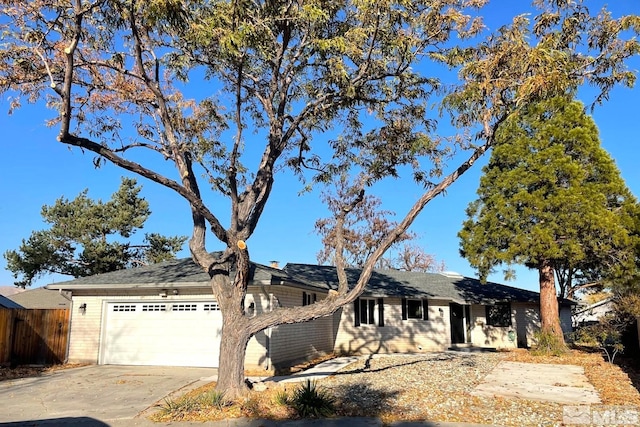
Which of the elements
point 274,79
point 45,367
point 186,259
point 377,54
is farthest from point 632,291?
point 45,367

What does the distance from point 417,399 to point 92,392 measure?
22.6 ft

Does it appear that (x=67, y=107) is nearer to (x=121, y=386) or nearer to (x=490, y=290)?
(x=121, y=386)

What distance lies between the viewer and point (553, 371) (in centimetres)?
1434

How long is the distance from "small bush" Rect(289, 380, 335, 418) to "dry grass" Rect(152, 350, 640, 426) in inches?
5.9

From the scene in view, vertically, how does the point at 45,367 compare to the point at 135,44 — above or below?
below

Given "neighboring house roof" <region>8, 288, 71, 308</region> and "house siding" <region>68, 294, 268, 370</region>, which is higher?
"neighboring house roof" <region>8, 288, 71, 308</region>

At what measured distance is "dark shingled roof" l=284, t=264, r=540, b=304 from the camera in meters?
21.3

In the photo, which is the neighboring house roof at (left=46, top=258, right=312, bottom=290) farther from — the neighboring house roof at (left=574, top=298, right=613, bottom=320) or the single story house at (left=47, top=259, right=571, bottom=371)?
the neighboring house roof at (left=574, top=298, right=613, bottom=320)

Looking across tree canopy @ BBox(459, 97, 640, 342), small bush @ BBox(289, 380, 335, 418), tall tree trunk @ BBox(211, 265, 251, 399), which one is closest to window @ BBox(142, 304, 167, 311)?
tall tree trunk @ BBox(211, 265, 251, 399)

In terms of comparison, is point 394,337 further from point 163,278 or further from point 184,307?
point 163,278

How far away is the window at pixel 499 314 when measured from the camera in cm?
2381

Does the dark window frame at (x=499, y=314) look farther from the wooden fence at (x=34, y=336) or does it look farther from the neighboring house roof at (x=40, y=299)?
the neighboring house roof at (x=40, y=299)

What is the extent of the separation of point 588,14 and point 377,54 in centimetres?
403

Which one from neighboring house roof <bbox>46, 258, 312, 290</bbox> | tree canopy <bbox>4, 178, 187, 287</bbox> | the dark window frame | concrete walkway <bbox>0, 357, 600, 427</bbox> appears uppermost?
tree canopy <bbox>4, 178, 187, 287</bbox>
